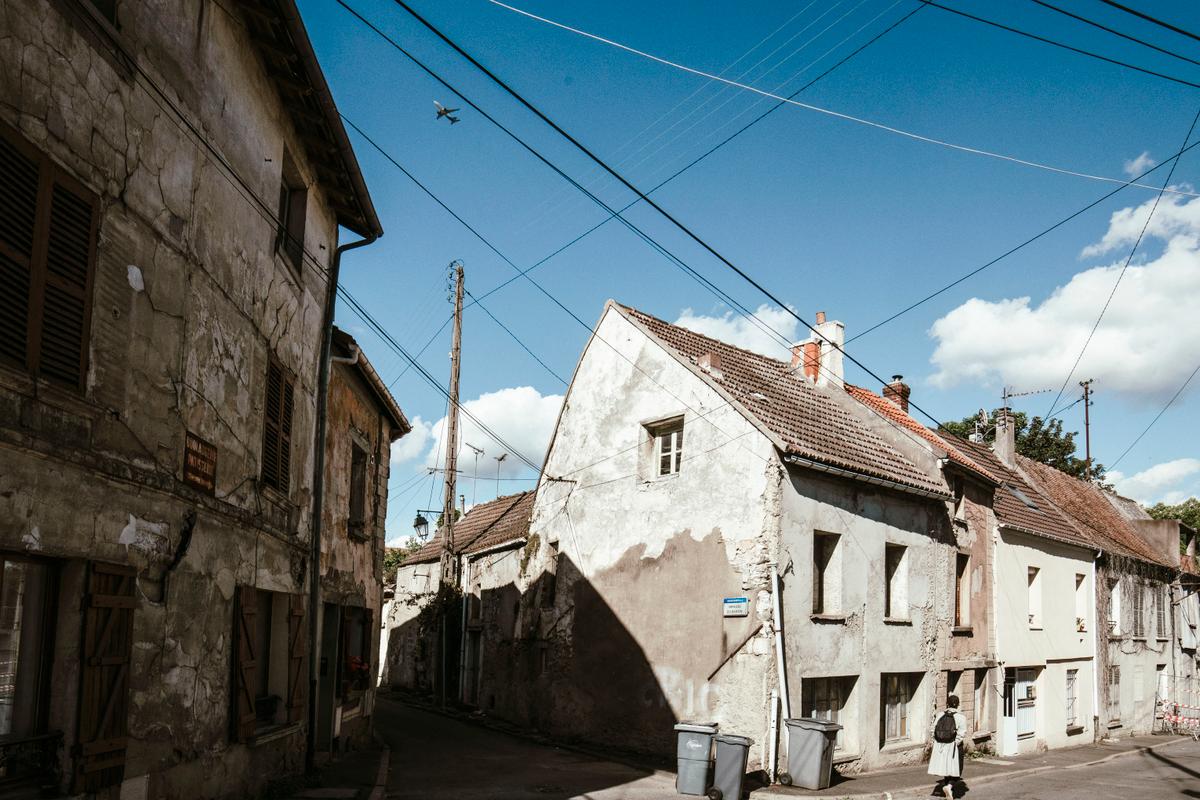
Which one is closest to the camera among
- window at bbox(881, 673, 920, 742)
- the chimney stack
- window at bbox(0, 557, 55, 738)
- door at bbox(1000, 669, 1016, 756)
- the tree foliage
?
window at bbox(0, 557, 55, 738)

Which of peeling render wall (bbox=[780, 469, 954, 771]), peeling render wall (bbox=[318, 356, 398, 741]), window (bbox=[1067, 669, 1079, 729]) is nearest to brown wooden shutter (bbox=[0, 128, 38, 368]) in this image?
peeling render wall (bbox=[318, 356, 398, 741])

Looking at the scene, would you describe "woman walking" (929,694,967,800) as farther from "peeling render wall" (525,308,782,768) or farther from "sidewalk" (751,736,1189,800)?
"peeling render wall" (525,308,782,768)

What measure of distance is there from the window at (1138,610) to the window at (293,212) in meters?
26.7

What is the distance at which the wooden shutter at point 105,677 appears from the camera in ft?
21.3

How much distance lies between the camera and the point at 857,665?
17.7m

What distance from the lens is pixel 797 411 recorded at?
19.5 metres

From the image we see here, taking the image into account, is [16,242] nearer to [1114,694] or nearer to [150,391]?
[150,391]

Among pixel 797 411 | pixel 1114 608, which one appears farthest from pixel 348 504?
pixel 1114 608

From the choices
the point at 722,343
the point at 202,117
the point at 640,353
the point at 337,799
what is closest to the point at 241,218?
the point at 202,117

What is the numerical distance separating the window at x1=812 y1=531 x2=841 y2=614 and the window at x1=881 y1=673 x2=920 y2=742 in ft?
7.21

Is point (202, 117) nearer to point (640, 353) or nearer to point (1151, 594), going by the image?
point (640, 353)

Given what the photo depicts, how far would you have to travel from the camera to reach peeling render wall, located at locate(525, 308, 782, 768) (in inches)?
655

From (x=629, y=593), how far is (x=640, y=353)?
486cm

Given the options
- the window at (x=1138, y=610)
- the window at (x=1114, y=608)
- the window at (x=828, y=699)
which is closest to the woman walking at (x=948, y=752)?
the window at (x=828, y=699)
